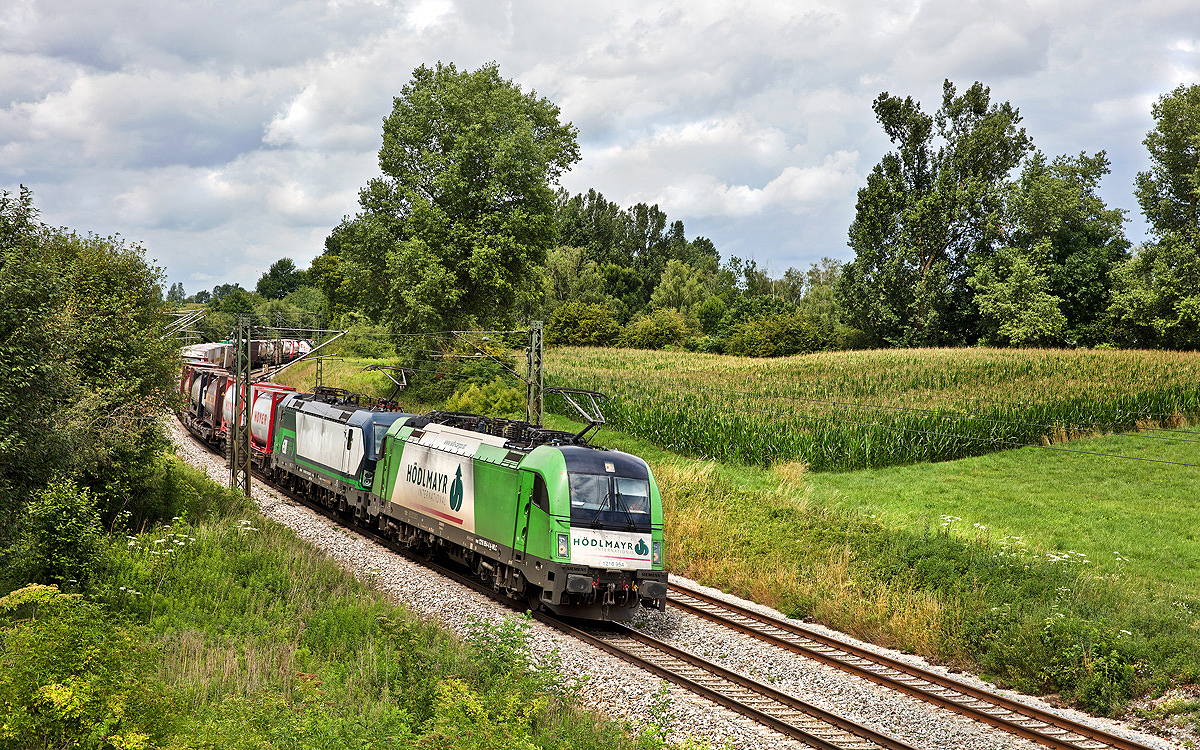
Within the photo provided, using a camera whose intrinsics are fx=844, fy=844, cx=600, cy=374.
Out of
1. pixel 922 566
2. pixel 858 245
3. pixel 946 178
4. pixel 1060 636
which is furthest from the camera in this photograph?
pixel 858 245

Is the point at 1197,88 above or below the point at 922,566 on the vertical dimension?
above

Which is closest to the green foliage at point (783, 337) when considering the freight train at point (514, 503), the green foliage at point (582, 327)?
the green foliage at point (582, 327)

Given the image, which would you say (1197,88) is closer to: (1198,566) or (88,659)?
(1198,566)

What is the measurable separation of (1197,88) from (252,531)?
56361 mm

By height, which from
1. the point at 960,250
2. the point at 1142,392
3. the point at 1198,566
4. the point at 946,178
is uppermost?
the point at 946,178

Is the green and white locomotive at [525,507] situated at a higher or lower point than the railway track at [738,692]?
higher

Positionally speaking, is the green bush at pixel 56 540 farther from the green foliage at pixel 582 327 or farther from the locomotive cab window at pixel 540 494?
the green foliage at pixel 582 327

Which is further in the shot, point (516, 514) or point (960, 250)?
point (960, 250)

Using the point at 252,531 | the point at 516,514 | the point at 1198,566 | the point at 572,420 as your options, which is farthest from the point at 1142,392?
the point at 252,531

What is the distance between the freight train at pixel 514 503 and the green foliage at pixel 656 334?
61280 mm

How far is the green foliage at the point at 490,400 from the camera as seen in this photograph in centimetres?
4253

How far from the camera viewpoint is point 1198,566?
20062 millimetres

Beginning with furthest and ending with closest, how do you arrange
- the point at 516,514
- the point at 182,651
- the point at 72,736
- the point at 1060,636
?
the point at 516,514 < the point at 1060,636 < the point at 182,651 < the point at 72,736

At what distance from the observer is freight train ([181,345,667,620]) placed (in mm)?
14695
